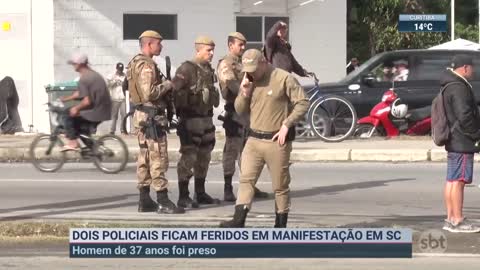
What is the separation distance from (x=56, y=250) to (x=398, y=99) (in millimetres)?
11329

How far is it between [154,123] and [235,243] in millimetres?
2917

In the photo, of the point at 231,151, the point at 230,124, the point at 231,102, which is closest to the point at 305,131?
the point at 231,151

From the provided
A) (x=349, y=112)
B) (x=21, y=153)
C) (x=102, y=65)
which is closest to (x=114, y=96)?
(x=102, y=65)

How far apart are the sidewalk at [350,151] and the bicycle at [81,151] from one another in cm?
223

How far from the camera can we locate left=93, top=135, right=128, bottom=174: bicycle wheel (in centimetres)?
1429

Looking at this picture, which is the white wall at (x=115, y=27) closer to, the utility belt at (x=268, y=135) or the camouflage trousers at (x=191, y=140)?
the camouflage trousers at (x=191, y=140)

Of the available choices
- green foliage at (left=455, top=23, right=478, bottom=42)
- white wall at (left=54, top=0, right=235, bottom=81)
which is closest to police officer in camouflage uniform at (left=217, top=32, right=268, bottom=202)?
white wall at (left=54, top=0, right=235, bottom=81)

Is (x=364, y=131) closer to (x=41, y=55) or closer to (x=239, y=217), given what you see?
(x=41, y=55)

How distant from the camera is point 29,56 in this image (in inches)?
905

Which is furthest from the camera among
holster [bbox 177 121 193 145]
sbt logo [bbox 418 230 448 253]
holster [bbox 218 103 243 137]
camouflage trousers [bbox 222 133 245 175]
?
camouflage trousers [bbox 222 133 245 175]

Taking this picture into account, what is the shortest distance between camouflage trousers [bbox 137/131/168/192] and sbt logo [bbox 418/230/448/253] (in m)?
2.83

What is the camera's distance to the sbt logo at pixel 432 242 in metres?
8.83

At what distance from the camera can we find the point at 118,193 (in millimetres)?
12703
